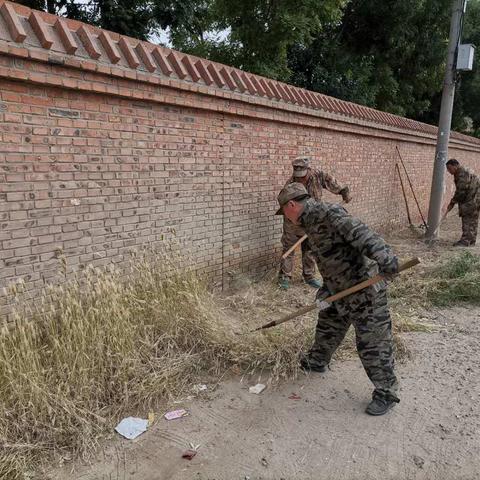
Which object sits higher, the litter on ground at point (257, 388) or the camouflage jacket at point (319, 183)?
the camouflage jacket at point (319, 183)

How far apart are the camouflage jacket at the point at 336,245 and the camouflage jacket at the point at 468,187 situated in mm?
6396

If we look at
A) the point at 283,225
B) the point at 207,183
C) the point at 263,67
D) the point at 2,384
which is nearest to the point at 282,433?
the point at 2,384

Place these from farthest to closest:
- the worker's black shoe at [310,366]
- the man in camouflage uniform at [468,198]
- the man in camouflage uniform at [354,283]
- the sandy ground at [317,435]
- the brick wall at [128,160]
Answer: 1. the man in camouflage uniform at [468,198]
2. the worker's black shoe at [310,366]
3. the brick wall at [128,160]
4. the man in camouflage uniform at [354,283]
5. the sandy ground at [317,435]

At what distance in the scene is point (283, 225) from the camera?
5.79 metres

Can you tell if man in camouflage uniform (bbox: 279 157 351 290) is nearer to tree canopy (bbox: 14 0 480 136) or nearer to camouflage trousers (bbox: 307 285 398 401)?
camouflage trousers (bbox: 307 285 398 401)

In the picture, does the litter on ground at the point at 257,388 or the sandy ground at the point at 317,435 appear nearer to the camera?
the sandy ground at the point at 317,435

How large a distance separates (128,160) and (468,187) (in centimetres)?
703

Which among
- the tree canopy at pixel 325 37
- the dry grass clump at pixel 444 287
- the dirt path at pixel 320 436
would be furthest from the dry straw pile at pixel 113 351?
the tree canopy at pixel 325 37

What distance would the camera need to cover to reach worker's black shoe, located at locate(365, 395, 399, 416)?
114 inches

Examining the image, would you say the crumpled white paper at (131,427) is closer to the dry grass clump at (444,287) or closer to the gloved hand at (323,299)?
the gloved hand at (323,299)

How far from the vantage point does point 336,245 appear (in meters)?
2.94

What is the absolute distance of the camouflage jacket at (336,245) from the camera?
2.80 meters

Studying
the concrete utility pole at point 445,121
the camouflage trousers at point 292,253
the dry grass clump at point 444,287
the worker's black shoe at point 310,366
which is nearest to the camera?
the worker's black shoe at point 310,366

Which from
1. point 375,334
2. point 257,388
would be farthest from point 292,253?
point 375,334
